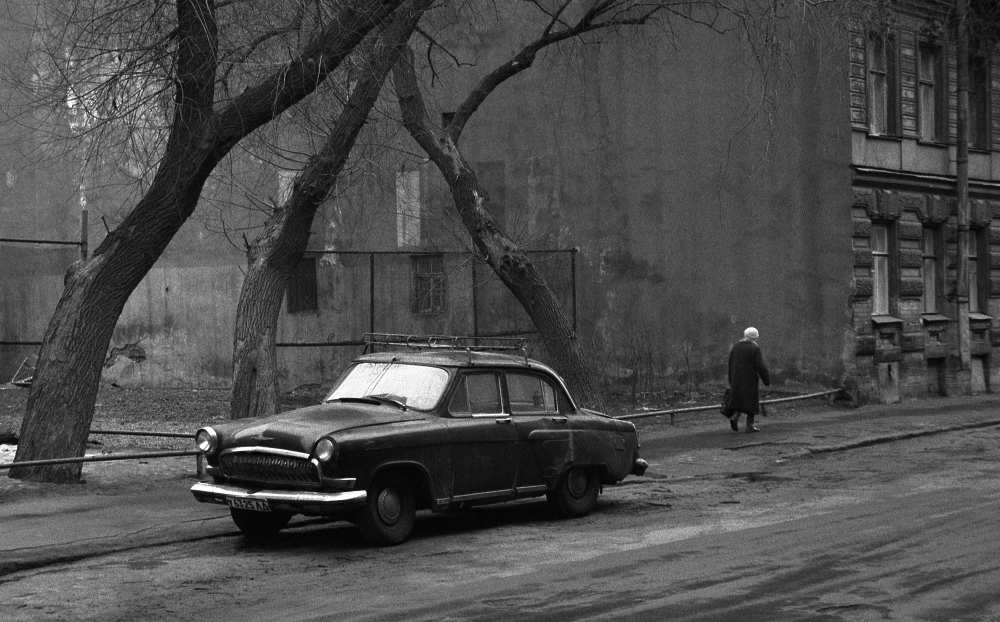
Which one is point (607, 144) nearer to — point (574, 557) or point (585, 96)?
point (585, 96)

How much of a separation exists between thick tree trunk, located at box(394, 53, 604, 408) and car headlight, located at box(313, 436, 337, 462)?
31.1 ft

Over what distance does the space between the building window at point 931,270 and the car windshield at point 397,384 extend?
18355 mm

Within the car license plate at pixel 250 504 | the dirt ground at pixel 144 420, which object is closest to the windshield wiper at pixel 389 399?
the car license plate at pixel 250 504

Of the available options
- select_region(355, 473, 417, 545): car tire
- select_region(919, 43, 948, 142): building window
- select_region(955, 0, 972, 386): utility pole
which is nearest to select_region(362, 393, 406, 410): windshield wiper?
select_region(355, 473, 417, 545): car tire

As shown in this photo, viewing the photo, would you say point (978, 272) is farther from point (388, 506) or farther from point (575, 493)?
point (388, 506)

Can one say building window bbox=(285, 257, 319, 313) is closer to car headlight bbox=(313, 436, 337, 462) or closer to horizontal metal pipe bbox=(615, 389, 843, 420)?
horizontal metal pipe bbox=(615, 389, 843, 420)

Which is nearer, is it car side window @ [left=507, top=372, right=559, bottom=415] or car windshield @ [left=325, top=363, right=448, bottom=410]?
car windshield @ [left=325, top=363, right=448, bottom=410]

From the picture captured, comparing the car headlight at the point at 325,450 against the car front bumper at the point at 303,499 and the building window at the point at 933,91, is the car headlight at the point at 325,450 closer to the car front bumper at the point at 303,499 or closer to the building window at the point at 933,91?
the car front bumper at the point at 303,499

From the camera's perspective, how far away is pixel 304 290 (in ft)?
99.9

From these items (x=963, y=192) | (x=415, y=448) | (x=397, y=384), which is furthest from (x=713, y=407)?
(x=415, y=448)

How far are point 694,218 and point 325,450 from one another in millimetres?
17822

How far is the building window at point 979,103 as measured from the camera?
28.6 metres

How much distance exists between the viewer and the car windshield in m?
11.2

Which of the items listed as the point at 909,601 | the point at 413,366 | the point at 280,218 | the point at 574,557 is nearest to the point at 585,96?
the point at 280,218
